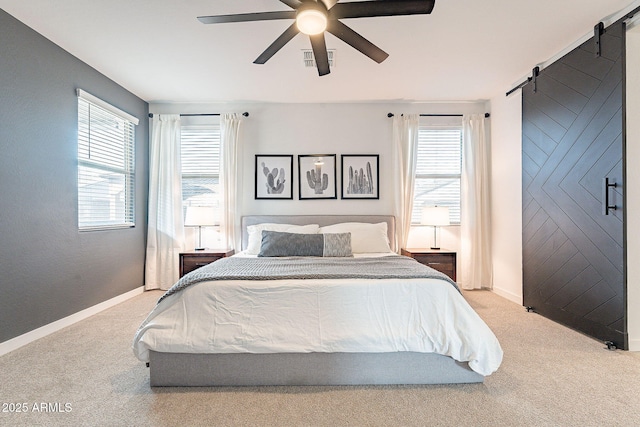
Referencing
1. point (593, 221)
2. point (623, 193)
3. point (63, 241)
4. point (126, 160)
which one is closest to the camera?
point (623, 193)

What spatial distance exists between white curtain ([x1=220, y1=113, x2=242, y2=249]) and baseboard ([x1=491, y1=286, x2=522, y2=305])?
3499mm

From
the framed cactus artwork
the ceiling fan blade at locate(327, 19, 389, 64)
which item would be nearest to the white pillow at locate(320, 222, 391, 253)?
the framed cactus artwork

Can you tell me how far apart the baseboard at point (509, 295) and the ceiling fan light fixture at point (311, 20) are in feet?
12.0

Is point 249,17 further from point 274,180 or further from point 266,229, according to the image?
point 274,180

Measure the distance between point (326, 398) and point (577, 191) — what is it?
9.27 feet

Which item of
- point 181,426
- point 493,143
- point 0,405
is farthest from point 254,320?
point 493,143

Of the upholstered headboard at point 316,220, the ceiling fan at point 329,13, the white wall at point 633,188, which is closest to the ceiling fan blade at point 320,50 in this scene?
the ceiling fan at point 329,13

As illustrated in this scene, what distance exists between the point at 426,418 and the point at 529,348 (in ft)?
4.69

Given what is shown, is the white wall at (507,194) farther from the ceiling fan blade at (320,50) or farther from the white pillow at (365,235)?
the ceiling fan blade at (320,50)

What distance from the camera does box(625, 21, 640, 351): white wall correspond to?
259 cm

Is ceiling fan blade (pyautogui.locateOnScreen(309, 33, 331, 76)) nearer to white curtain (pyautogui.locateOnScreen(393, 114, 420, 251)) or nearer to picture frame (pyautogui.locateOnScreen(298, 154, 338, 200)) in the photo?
picture frame (pyautogui.locateOnScreen(298, 154, 338, 200))

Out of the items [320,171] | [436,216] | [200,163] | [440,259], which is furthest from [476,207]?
[200,163]

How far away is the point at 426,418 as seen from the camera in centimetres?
177

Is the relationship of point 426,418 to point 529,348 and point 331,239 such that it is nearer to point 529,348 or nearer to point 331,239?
point 529,348
